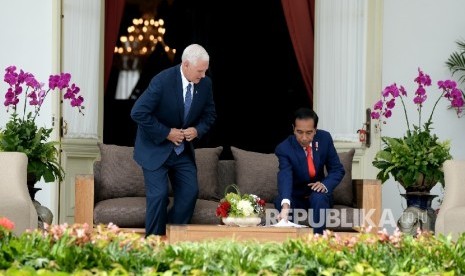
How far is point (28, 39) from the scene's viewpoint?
27.7 feet

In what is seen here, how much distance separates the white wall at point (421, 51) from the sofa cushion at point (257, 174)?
4.50 feet

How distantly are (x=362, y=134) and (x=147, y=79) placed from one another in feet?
16.7

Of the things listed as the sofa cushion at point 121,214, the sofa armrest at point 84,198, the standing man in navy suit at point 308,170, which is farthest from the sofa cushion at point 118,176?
the standing man in navy suit at point 308,170

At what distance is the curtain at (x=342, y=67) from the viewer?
8352 mm

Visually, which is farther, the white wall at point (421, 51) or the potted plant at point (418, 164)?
the white wall at point (421, 51)

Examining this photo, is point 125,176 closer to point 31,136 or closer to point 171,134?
point 31,136

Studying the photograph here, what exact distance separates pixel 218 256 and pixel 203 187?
455cm

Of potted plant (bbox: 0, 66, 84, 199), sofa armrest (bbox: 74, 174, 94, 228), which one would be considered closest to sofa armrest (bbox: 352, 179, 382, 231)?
sofa armrest (bbox: 74, 174, 94, 228)

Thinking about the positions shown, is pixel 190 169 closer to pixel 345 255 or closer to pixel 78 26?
pixel 78 26

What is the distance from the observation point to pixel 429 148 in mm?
7430

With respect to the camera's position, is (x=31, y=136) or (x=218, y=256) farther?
(x=31, y=136)

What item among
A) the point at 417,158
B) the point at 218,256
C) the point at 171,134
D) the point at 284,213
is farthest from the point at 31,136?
the point at 218,256

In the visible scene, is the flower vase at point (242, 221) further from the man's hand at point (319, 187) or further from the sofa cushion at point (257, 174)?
the sofa cushion at point (257, 174)

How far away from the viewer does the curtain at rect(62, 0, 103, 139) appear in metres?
8.26
